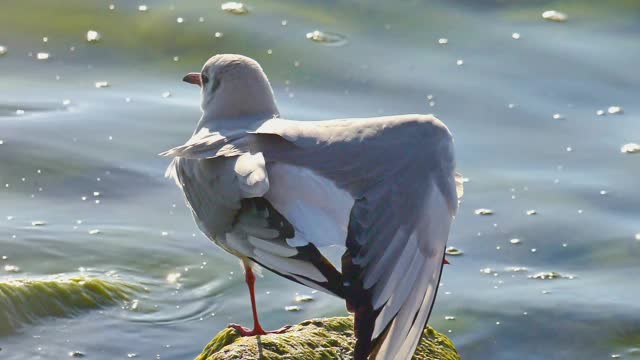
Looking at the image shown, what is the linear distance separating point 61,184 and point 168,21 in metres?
2.65

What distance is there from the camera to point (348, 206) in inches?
205

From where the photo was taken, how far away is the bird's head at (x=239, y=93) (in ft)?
21.3

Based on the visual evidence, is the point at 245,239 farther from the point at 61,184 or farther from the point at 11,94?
the point at 11,94

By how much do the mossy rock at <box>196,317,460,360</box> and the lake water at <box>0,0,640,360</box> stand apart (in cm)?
150

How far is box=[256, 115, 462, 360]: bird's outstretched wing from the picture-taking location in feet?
16.3

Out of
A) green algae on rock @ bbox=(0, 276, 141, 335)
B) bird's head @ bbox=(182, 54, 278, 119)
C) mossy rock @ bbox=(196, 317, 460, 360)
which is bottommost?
green algae on rock @ bbox=(0, 276, 141, 335)

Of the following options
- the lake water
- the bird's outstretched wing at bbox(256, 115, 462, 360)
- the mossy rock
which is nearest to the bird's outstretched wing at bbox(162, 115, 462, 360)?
the bird's outstretched wing at bbox(256, 115, 462, 360)

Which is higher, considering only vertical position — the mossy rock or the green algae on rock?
the mossy rock

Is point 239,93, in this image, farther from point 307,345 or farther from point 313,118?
point 313,118

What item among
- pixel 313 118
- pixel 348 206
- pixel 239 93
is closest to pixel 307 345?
pixel 348 206

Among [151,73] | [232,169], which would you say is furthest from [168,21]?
[232,169]

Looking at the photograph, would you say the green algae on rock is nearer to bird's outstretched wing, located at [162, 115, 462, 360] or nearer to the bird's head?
the bird's head

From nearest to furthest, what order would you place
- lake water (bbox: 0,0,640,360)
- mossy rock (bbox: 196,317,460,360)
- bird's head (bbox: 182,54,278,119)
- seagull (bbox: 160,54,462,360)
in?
seagull (bbox: 160,54,462,360), mossy rock (bbox: 196,317,460,360), bird's head (bbox: 182,54,278,119), lake water (bbox: 0,0,640,360)

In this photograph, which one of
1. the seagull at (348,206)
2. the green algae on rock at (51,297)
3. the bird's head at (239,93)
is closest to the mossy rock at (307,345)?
the seagull at (348,206)
